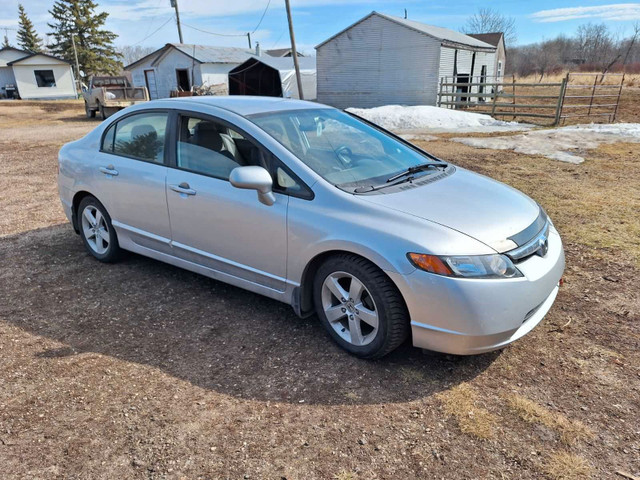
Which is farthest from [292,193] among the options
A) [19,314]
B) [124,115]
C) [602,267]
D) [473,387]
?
[602,267]

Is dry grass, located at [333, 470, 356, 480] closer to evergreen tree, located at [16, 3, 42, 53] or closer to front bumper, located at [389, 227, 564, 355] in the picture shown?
front bumper, located at [389, 227, 564, 355]

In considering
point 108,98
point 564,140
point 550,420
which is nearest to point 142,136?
point 550,420

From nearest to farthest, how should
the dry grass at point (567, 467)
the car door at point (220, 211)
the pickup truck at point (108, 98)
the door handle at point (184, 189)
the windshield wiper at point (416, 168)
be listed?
the dry grass at point (567, 467), the car door at point (220, 211), the windshield wiper at point (416, 168), the door handle at point (184, 189), the pickup truck at point (108, 98)

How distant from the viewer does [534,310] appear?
2818mm

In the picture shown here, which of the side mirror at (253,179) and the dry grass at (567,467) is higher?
the side mirror at (253,179)

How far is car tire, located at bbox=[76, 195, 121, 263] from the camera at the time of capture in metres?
4.45

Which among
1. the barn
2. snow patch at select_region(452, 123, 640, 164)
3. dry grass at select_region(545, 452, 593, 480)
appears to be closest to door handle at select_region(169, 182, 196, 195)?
dry grass at select_region(545, 452, 593, 480)

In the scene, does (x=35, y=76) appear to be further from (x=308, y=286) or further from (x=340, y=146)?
(x=308, y=286)

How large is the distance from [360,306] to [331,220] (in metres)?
0.57

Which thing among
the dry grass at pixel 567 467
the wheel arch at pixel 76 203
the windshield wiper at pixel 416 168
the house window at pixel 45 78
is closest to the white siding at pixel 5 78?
the house window at pixel 45 78

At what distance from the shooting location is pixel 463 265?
2.58m

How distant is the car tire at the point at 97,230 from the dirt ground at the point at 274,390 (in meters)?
0.20

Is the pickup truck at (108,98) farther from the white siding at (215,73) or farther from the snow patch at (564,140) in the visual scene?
the snow patch at (564,140)

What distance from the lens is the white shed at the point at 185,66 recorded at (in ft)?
110
